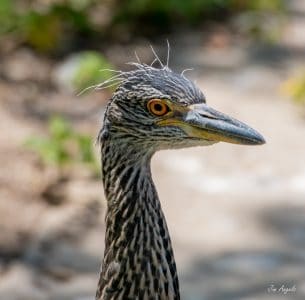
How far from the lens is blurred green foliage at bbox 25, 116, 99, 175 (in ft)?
23.3

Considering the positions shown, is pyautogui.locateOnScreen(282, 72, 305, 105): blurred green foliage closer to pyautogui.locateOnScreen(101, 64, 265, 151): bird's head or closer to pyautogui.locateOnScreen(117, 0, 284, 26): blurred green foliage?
pyautogui.locateOnScreen(117, 0, 284, 26): blurred green foliage

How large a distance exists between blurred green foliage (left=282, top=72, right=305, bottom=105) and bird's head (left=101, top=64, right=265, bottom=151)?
4.09 meters

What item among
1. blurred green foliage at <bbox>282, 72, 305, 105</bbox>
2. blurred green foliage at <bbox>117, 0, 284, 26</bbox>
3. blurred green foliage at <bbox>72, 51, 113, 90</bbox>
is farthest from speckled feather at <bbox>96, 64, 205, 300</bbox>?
blurred green foliage at <bbox>117, 0, 284, 26</bbox>

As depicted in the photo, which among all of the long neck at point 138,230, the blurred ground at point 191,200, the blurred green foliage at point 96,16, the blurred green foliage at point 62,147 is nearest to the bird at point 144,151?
the long neck at point 138,230

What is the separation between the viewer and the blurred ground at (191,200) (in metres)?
6.18

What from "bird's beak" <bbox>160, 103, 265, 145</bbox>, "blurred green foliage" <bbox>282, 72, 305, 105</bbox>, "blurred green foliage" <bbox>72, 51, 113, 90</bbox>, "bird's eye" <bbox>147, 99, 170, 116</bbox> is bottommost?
"bird's beak" <bbox>160, 103, 265, 145</bbox>

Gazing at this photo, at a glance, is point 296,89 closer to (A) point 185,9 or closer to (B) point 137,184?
(A) point 185,9

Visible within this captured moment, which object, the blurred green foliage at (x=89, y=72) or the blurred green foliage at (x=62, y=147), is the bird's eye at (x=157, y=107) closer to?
the blurred green foliage at (x=62, y=147)

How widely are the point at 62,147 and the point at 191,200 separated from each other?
100 cm

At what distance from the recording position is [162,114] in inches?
161

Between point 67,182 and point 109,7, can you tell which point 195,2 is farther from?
point 67,182

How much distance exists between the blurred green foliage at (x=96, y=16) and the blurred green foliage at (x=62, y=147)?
1812mm

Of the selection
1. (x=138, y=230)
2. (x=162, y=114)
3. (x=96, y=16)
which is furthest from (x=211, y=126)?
(x=96, y=16)

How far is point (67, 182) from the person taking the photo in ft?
23.5
